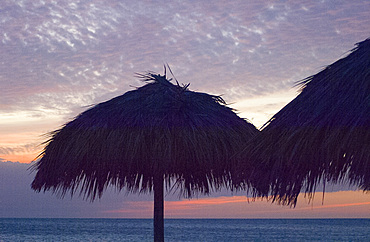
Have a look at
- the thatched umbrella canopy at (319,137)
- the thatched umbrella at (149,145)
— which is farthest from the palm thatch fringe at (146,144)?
the thatched umbrella canopy at (319,137)

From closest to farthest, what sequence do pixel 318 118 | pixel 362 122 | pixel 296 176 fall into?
pixel 362 122 < pixel 318 118 < pixel 296 176

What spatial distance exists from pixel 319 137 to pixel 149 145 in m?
3.42

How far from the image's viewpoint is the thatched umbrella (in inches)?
287

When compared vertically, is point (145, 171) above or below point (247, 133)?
below

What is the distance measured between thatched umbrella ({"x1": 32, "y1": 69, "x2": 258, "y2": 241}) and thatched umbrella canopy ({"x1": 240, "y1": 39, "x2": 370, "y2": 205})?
220 centimetres

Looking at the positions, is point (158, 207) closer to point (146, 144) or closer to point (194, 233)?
point (146, 144)

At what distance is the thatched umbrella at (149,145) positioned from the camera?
7297mm

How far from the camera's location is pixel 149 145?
24.0 ft

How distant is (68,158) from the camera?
7.66m

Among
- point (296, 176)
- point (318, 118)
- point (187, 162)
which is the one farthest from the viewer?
point (187, 162)

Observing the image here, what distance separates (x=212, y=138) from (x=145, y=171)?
1363mm

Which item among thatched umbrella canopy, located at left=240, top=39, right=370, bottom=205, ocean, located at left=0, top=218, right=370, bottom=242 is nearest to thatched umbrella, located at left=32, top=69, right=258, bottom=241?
→ thatched umbrella canopy, located at left=240, top=39, right=370, bottom=205

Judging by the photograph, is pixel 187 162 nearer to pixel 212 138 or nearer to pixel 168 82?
pixel 212 138

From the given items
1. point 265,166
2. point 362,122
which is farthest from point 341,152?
point 265,166
